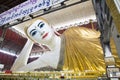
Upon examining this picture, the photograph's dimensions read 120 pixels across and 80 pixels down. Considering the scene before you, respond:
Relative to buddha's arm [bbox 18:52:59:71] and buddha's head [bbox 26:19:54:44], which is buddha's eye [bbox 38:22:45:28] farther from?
buddha's arm [bbox 18:52:59:71]

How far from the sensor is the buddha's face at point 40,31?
3396mm

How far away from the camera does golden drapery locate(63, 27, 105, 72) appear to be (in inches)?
110

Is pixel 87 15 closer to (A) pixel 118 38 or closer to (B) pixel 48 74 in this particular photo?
(B) pixel 48 74

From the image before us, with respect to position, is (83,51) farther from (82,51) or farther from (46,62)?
(46,62)

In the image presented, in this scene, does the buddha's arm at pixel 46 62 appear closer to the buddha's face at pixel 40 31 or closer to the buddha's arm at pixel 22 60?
the buddha's arm at pixel 22 60

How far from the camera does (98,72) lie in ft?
7.98

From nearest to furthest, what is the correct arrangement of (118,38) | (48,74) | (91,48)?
(118,38)
(48,74)
(91,48)

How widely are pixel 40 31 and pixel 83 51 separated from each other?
1.08 meters

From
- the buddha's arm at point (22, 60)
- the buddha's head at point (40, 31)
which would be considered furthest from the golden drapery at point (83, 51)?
the buddha's arm at point (22, 60)

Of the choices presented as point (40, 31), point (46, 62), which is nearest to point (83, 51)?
point (46, 62)

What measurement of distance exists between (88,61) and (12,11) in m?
2.20

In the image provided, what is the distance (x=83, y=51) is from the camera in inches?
122

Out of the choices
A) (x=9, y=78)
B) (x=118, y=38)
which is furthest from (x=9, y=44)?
(x=118, y=38)

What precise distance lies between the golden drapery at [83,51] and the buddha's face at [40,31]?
464mm
